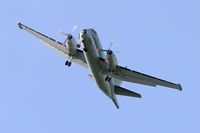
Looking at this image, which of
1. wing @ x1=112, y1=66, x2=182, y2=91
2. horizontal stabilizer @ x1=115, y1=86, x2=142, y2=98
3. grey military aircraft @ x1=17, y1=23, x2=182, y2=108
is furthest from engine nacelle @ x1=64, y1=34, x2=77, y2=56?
horizontal stabilizer @ x1=115, y1=86, x2=142, y2=98

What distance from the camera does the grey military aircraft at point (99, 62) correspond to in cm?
5077

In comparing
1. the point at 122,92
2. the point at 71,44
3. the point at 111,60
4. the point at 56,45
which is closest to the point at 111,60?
the point at 111,60

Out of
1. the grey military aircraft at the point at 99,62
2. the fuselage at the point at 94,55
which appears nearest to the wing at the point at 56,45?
the grey military aircraft at the point at 99,62

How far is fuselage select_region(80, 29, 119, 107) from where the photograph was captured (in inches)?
1967

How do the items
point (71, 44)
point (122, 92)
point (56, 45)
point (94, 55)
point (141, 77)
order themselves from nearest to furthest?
1. point (94, 55)
2. point (71, 44)
3. point (141, 77)
4. point (56, 45)
5. point (122, 92)

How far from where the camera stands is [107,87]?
54312 mm

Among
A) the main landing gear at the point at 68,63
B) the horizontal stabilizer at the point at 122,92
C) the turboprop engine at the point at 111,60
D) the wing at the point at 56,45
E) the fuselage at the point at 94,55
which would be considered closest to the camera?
the fuselage at the point at 94,55

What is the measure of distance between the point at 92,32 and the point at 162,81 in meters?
7.28

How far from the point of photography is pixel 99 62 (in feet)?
170

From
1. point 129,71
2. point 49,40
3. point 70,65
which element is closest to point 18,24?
point 49,40

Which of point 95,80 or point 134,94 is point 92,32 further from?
point 134,94

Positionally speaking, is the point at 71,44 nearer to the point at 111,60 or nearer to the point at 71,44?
the point at 71,44

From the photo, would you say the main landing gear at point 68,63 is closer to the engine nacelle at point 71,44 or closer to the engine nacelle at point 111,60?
the engine nacelle at point 71,44

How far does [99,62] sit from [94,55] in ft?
3.57
